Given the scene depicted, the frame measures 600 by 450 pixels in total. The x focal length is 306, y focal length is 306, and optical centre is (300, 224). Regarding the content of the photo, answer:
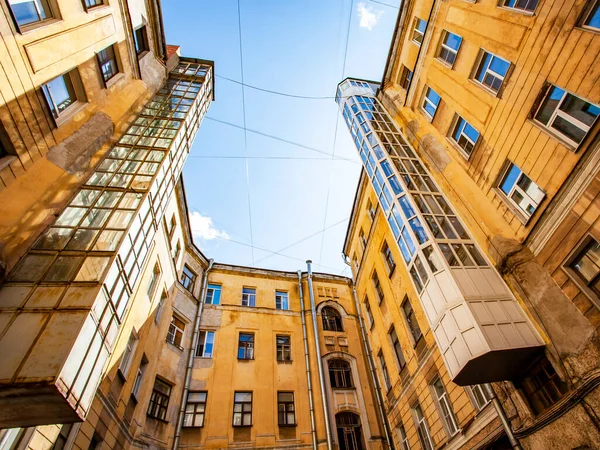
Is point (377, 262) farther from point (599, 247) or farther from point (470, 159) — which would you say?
point (599, 247)

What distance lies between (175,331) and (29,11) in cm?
1342

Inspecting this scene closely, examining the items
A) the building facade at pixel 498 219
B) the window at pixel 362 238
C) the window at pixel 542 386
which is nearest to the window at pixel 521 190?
the building facade at pixel 498 219

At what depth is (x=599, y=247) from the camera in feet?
21.5

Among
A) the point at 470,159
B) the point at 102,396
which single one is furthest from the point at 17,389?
A: the point at 470,159

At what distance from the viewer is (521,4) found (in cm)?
873

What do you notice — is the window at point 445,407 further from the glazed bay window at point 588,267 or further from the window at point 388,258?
the glazed bay window at point 588,267

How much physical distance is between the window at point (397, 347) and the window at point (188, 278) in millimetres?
11341

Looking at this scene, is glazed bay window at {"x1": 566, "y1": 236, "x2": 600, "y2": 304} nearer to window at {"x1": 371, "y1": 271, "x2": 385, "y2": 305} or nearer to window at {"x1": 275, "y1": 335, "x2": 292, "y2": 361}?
window at {"x1": 371, "y1": 271, "x2": 385, "y2": 305}

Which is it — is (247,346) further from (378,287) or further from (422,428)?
(422,428)

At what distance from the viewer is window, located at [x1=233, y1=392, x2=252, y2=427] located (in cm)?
1437

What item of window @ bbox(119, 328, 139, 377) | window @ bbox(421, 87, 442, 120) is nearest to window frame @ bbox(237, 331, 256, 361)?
window @ bbox(119, 328, 139, 377)

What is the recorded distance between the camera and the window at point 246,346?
665 inches

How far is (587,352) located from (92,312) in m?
10.6

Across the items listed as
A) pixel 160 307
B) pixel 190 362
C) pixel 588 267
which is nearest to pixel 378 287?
pixel 190 362
